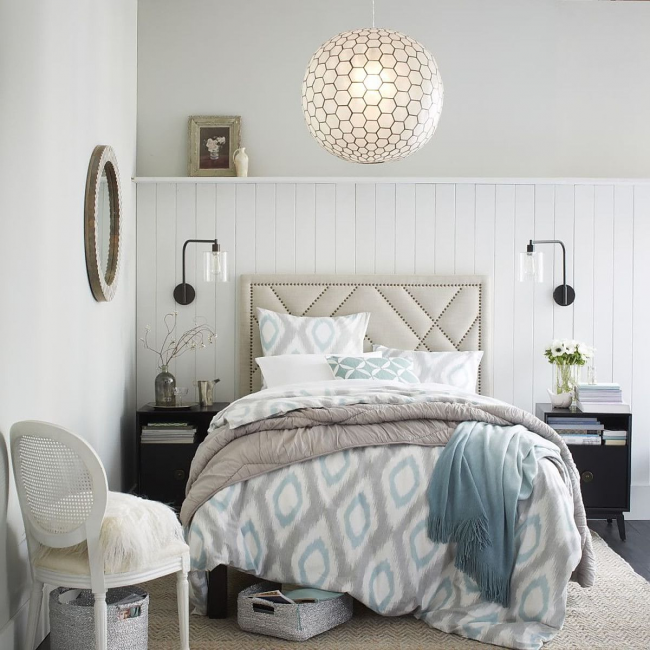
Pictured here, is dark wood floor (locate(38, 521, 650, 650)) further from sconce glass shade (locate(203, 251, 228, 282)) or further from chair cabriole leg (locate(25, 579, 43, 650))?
chair cabriole leg (locate(25, 579, 43, 650))

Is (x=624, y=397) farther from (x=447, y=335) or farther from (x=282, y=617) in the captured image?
(x=282, y=617)

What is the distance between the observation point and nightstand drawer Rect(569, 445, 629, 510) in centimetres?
459

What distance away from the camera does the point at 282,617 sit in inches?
120

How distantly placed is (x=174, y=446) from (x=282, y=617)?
182cm

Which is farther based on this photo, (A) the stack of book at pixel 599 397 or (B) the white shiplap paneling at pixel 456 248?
(B) the white shiplap paneling at pixel 456 248

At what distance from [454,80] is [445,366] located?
6.00 ft

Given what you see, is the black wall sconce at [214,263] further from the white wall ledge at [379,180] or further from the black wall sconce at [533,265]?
the black wall sconce at [533,265]

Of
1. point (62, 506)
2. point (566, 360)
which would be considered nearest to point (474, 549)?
point (62, 506)

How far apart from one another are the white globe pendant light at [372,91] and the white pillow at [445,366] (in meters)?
2.20

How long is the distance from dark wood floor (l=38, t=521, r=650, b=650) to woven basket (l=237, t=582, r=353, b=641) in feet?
5.33

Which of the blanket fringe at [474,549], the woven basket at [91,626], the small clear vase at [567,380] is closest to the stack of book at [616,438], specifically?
the small clear vase at [567,380]

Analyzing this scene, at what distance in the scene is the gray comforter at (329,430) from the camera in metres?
3.30

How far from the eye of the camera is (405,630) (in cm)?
318

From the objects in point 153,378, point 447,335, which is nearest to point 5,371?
point 153,378
